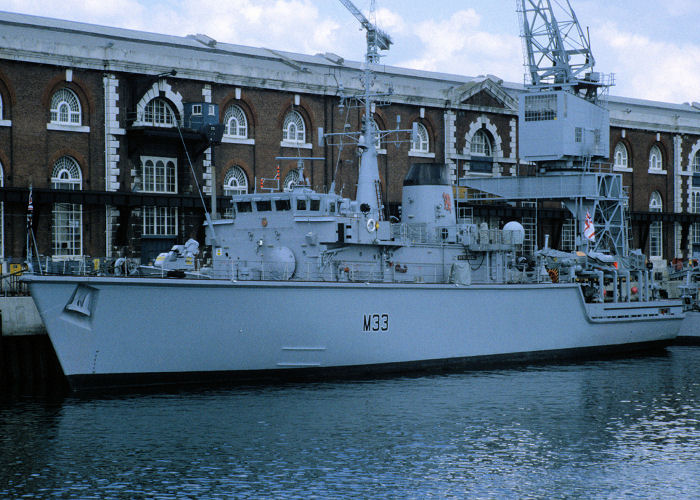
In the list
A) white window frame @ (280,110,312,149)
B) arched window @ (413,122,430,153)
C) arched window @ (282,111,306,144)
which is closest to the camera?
white window frame @ (280,110,312,149)

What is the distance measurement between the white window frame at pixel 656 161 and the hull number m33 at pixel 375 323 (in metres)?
43.9

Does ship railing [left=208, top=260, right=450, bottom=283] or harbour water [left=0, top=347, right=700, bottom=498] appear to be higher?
ship railing [left=208, top=260, right=450, bottom=283]

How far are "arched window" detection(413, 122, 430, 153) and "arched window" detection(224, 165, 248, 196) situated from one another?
11.7 m

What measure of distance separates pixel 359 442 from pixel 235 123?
31378mm

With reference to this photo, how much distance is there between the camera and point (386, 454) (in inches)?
872

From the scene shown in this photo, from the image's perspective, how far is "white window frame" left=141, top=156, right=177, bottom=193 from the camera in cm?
4850

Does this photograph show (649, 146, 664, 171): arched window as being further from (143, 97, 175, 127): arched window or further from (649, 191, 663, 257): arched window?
(143, 97, 175, 127): arched window

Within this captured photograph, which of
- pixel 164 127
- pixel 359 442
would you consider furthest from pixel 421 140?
pixel 359 442

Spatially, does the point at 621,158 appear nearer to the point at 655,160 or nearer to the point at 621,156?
the point at 621,156

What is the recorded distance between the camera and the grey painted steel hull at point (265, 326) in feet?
93.4

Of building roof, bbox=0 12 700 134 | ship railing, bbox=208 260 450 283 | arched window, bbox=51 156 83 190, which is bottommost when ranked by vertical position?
ship railing, bbox=208 260 450 283

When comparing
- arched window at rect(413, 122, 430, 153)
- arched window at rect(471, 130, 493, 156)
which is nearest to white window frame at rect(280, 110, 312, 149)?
arched window at rect(413, 122, 430, 153)

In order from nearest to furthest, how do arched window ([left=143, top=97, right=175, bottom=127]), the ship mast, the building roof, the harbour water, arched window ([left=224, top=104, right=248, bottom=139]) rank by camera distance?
the harbour water, the ship mast, the building roof, arched window ([left=143, top=97, right=175, bottom=127]), arched window ([left=224, top=104, right=248, bottom=139])

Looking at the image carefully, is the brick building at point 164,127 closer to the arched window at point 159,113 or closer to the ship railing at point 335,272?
the arched window at point 159,113
